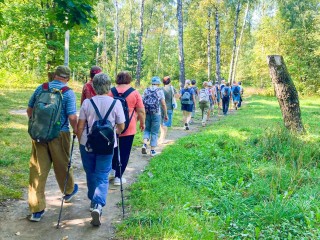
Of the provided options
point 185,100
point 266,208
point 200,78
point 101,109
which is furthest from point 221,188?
point 200,78

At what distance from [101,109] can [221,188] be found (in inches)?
91.3

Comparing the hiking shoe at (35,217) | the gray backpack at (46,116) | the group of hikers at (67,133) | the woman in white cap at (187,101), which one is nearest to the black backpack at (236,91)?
the woman in white cap at (187,101)

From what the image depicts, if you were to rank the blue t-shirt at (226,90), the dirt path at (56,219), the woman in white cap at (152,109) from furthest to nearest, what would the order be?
the blue t-shirt at (226,90) < the woman in white cap at (152,109) < the dirt path at (56,219)

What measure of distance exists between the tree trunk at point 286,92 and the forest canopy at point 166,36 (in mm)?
4547

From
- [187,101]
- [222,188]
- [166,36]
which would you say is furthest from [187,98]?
[166,36]

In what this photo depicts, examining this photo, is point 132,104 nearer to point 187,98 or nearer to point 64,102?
point 64,102

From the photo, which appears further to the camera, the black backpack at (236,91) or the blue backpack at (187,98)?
the black backpack at (236,91)

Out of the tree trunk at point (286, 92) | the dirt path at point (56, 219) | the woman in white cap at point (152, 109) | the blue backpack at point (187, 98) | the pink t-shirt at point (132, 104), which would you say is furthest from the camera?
the blue backpack at point (187, 98)

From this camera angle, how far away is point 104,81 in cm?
426

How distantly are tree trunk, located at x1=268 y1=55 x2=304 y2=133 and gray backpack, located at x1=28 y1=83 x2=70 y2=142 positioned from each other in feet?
20.2

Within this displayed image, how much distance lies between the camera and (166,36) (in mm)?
51969

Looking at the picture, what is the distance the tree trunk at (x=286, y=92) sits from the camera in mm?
8453

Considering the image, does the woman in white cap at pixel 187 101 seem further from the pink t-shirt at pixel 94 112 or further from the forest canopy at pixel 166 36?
the pink t-shirt at pixel 94 112

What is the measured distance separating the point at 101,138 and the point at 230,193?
7.10ft
